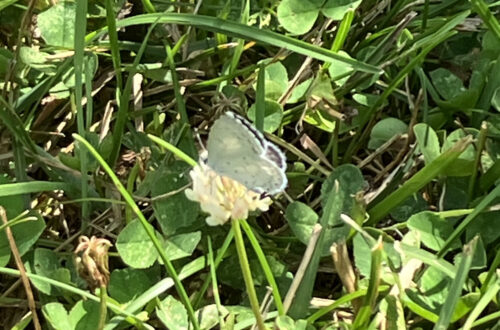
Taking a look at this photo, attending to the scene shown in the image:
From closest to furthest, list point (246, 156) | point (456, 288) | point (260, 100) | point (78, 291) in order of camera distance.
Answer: point (246, 156) → point (456, 288) → point (78, 291) → point (260, 100)

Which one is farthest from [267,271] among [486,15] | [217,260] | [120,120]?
[486,15]

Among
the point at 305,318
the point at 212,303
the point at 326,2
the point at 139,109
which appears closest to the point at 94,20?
the point at 139,109

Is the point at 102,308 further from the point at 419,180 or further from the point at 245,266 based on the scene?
the point at 419,180

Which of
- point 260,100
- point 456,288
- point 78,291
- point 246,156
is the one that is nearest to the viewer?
point 246,156

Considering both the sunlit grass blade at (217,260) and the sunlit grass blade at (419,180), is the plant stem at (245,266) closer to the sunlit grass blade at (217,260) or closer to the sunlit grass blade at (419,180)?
the sunlit grass blade at (217,260)

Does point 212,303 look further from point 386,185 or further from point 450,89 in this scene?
point 450,89

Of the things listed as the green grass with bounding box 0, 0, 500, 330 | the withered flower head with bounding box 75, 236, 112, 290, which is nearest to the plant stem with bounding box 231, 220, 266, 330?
the green grass with bounding box 0, 0, 500, 330

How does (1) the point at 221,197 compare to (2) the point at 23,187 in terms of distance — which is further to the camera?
(2) the point at 23,187

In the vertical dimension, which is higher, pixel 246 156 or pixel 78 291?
pixel 246 156
